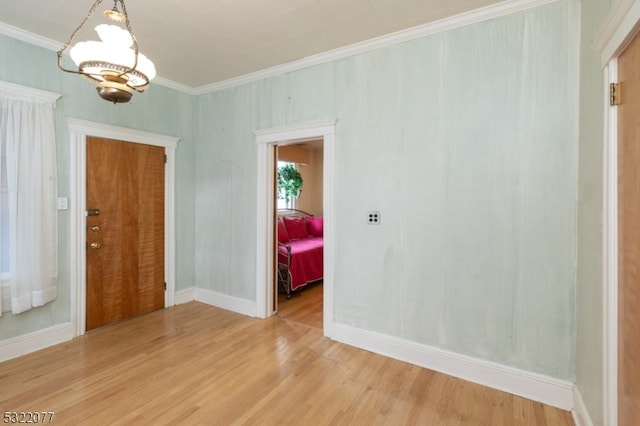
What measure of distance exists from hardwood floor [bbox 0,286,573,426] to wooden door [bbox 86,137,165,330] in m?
0.39

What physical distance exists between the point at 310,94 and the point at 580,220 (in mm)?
2402

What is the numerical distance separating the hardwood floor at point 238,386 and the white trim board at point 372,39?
8.76ft

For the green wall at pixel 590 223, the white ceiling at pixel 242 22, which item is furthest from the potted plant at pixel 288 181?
the green wall at pixel 590 223

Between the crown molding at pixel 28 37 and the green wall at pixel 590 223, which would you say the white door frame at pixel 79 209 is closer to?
the crown molding at pixel 28 37

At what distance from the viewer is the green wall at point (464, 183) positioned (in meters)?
2.00

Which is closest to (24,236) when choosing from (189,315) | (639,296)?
(189,315)

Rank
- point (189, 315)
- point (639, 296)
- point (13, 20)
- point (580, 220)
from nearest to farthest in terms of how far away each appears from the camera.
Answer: point (639, 296)
point (580, 220)
point (13, 20)
point (189, 315)

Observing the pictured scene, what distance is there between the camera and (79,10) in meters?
2.25

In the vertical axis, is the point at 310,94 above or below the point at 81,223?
above

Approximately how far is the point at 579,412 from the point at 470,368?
623mm

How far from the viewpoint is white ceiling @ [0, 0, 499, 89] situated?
85.4 inches

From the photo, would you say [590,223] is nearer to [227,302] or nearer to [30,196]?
[227,302]

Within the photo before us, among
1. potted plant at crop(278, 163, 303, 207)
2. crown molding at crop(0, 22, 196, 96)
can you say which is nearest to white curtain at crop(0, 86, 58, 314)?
crown molding at crop(0, 22, 196, 96)

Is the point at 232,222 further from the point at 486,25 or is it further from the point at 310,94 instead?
the point at 486,25
